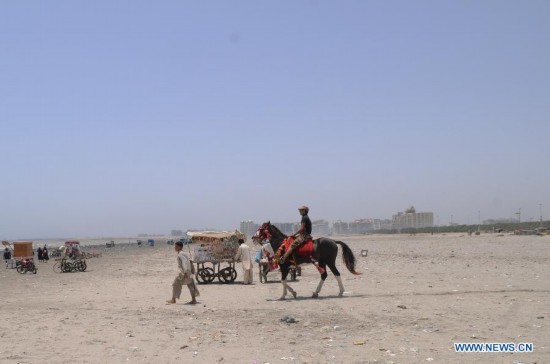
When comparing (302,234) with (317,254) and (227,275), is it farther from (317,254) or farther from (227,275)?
(227,275)

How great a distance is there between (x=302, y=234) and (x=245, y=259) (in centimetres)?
488

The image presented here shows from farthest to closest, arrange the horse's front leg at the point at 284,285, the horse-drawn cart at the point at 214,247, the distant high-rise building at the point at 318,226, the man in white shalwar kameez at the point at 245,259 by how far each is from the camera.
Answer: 1. the distant high-rise building at the point at 318,226
2. the horse-drawn cart at the point at 214,247
3. the man in white shalwar kameez at the point at 245,259
4. the horse's front leg at the point at 284,285

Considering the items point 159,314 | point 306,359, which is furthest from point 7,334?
point 306,359

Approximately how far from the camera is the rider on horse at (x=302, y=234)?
16.7 m

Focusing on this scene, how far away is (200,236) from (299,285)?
4.26 m

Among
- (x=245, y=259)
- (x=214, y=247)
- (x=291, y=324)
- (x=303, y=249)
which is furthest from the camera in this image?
(x=214, y=247)

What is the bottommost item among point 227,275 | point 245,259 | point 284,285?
point 227,275

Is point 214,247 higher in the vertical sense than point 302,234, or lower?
lower

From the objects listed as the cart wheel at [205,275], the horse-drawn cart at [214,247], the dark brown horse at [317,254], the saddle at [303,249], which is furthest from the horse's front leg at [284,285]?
the cart wheel at [205,275]

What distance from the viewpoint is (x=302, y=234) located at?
55.5ft

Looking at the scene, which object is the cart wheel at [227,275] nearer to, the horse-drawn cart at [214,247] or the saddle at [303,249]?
the horse-drawn cart at [214,247]

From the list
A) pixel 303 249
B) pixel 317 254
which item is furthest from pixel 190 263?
pixel 317 254

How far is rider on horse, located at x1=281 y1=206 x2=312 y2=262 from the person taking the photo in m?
16.7

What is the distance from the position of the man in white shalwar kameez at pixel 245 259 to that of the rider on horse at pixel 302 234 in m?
4.58
